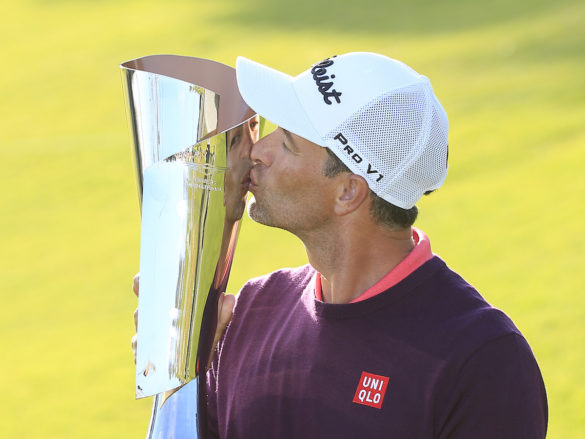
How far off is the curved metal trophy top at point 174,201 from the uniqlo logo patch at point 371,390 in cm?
40

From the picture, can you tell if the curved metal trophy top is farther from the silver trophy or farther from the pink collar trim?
the pink collar trim

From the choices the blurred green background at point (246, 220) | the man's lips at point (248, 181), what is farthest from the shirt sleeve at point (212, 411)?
the blurred green background at point (246, 220)

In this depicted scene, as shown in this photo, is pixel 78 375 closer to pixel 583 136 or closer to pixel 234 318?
pixel 234 318

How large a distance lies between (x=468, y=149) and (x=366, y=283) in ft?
27.9

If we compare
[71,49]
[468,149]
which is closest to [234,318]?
[468,149]

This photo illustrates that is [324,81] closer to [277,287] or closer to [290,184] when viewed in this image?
[290,184]

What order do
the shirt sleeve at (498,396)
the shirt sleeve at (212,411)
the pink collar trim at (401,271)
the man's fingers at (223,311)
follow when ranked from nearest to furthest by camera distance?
the shirt sleeve at (498,396), the pink collar trim at (401,271), the man's fingers at (223,311), the shirt sleeve at (212,411)

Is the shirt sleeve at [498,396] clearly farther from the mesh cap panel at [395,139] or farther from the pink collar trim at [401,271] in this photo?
the mesh cap panel at [395,139]

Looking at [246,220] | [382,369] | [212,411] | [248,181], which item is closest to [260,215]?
[248,181]

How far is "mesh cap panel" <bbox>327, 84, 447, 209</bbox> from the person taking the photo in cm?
233

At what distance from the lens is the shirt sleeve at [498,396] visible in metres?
2.11

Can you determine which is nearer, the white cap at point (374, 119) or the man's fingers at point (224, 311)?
the white cap at point (374, 119)

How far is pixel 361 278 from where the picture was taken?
95.1 inches

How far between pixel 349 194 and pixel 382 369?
43 centimetres
